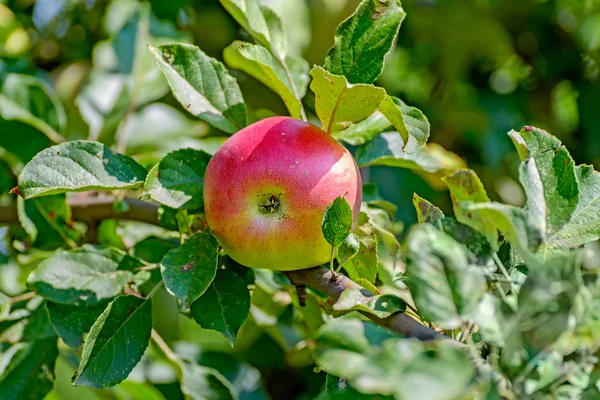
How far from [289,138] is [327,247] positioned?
4.5 inches

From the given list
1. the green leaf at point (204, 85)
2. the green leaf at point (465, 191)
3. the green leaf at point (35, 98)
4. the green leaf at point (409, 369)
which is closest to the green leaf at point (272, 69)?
the green leaf at point (204, 85)

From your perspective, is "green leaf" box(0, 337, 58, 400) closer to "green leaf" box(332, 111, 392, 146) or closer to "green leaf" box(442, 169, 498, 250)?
"green leaf" box(332, 111, 392, 146)

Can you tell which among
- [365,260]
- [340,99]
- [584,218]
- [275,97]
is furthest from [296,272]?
[275,97]

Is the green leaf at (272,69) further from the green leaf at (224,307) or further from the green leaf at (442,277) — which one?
the green leaf at (442,277)

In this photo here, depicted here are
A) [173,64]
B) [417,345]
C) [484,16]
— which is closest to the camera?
[417,345]

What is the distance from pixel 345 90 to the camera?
673 millimetres

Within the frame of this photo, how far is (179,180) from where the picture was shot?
2.51 ft

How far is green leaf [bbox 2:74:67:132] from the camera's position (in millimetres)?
1252

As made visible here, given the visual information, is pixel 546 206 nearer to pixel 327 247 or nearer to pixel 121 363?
pixel 327 247

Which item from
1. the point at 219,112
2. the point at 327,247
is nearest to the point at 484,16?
the point at 219,112

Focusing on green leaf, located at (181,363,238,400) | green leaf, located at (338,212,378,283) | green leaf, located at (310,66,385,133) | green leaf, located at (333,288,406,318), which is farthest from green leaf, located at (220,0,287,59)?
green leaf, located at (181,363,238,400)

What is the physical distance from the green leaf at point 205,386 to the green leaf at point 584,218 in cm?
52

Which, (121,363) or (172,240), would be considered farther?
(172,240)

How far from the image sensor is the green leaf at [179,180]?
74 cm
